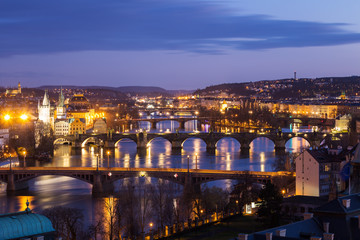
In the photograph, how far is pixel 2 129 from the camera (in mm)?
52500

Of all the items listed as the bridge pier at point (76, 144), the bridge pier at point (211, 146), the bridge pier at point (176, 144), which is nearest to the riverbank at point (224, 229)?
the bridge pier at point (211, 146)

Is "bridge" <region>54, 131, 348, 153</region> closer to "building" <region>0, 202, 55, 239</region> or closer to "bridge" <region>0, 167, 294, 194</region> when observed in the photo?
"bridge" <region>0, 167, 294, 194</region>

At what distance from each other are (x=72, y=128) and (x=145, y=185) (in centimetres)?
3871

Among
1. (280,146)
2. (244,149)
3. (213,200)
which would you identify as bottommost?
(213,200)

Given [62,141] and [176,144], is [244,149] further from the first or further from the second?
[62,141]

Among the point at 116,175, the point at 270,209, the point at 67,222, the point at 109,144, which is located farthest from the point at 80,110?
the point at 270,209

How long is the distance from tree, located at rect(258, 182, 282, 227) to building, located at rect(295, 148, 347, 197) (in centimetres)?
447

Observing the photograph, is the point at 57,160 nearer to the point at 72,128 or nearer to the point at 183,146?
the point at 183,146

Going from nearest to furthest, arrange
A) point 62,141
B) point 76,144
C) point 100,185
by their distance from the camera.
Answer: point 100,185, point 76,144, point 62,141

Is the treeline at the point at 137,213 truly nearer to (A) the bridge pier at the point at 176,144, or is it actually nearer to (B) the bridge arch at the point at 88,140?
(A) the bridge pier at the point at 176,144

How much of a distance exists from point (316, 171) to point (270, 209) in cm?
537

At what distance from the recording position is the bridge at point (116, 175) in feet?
90.0

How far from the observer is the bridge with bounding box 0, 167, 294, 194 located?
27.4 meters

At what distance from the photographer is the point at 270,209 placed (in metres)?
18.5
